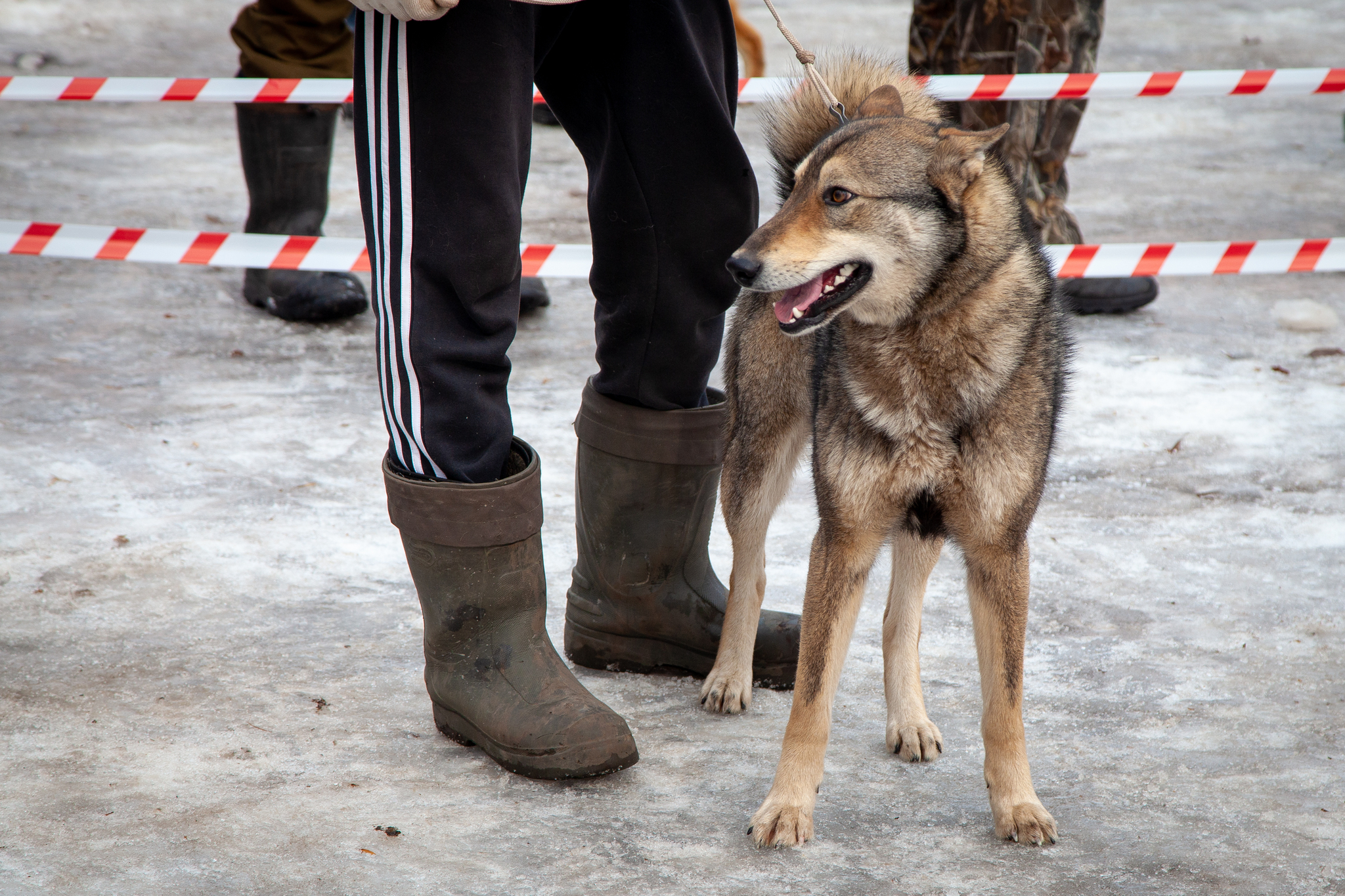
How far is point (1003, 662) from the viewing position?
2.18 m

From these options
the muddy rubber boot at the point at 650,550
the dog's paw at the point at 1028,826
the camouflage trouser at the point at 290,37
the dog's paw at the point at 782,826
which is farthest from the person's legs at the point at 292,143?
the dog's paw at the point at 1028,826

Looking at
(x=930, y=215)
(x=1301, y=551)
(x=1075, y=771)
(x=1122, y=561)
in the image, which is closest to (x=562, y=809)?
(x=1075, y=771)

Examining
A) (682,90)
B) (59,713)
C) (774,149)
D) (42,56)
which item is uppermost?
(682,90)

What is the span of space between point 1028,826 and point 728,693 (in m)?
0.69

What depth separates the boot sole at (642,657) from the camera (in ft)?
8.93

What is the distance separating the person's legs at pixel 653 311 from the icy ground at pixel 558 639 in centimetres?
16

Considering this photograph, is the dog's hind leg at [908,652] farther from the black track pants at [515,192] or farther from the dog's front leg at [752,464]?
the black track pants at [515,192]

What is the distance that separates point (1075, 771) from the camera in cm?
233

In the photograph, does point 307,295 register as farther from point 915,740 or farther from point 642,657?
point 915,740

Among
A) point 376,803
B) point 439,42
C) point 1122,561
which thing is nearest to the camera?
point 439,42

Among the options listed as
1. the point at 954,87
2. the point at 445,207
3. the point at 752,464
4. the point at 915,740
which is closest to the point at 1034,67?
the point at 954,87

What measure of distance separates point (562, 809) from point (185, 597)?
4.16 ft

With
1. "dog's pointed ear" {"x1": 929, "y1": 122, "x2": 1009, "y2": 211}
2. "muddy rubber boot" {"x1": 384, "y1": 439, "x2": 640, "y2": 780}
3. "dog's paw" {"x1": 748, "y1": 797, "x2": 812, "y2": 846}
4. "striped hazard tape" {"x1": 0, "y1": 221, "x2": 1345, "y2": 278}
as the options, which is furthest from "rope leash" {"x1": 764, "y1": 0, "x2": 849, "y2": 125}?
"striped hazard tape" {"x1": 0, "y1": 221, "x2": 1345, "y2": 278}

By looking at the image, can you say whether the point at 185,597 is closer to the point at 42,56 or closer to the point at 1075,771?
the point at 1075,771
